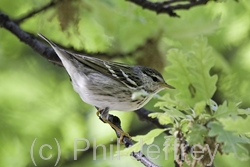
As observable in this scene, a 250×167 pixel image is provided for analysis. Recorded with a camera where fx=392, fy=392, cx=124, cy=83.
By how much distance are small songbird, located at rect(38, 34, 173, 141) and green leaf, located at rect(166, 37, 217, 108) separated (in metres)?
0.26

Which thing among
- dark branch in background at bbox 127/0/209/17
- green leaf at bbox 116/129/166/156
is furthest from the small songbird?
green leaf at bbox 116/129/166/156

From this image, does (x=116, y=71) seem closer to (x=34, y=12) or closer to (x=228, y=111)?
(x=34, y=12)

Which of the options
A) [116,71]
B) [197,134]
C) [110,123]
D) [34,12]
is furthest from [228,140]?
[34,12]

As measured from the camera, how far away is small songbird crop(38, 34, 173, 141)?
2.18 ft

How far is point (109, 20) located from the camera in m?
0.81

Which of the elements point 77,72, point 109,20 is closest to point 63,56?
point 77,72

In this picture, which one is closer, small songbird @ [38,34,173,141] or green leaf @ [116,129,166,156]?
green leaf @ [116,129,166,156]

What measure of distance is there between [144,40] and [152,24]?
0.04 metres

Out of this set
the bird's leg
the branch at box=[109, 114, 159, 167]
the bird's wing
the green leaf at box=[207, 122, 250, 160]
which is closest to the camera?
the green leaf at box=[207, 122, 250, 160]

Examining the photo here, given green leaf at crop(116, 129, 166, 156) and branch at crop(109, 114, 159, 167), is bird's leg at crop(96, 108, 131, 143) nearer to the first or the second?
branch at crop(109, 114, 159, 167)

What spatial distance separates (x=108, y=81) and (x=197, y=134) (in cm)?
39

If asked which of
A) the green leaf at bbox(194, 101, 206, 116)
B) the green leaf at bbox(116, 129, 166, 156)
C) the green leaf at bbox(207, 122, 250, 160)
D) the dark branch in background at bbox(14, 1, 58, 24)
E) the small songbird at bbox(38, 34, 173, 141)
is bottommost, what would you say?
the green leaf at bbox(207, 122, 250, 160)

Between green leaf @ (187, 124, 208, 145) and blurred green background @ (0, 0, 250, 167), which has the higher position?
blurred green background @ (0, 0, 250, 167)

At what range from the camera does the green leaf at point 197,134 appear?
1.15ft
